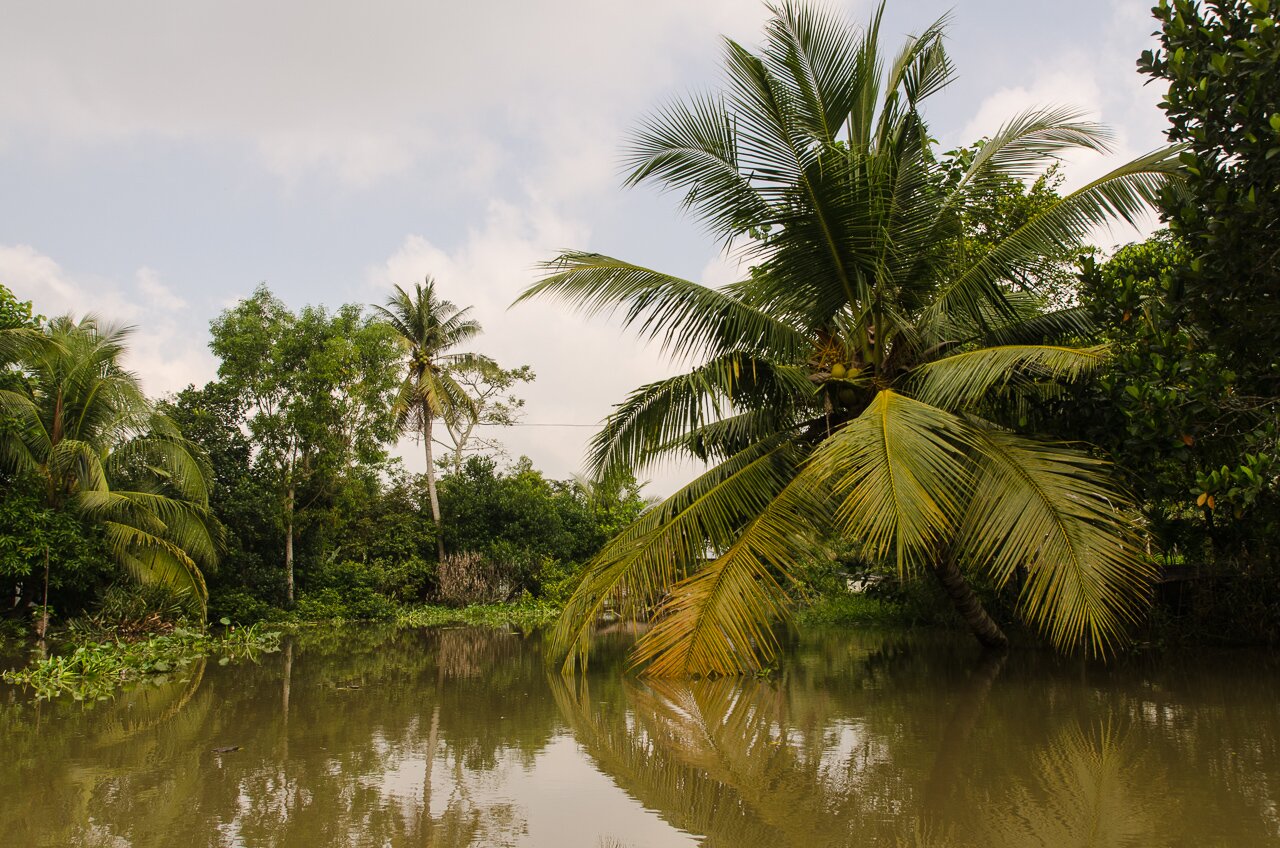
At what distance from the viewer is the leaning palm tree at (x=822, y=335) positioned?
22.5 feet

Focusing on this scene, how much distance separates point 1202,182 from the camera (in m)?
5.61

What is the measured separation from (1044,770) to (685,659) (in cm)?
288

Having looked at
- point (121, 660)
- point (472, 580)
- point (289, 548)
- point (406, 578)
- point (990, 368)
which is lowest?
point (121, 660)

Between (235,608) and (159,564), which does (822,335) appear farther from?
(235,608)

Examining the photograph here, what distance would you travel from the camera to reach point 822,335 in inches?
318

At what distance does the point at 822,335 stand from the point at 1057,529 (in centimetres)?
276

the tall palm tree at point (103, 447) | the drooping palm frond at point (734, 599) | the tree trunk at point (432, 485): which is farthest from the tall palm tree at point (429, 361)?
the drooping palm frond at point (734, 599)

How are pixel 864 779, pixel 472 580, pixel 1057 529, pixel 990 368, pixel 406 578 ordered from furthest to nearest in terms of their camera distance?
1. pixel 406 578
2. pixel 472 580
3. pixel 990 368
4. pixel 1057 529
5. pixel 864 779

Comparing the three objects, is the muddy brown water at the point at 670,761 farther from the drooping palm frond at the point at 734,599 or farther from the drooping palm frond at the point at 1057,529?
the drooping palm frond at the point at 1057,529

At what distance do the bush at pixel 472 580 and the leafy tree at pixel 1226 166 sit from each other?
58.3ft

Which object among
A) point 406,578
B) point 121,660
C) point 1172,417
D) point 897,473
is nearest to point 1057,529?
point 1172,417

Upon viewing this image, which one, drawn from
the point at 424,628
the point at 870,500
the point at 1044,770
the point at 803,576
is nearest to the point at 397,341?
the point at 424,628

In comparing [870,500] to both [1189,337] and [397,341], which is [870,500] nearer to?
[1189,337]

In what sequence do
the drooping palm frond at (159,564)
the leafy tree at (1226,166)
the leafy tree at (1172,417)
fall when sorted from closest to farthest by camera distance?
1. the leafy tree at (1226,166)
2. the leafy tree at (1172,417)
3. the drooping palm frond at (159,564)
